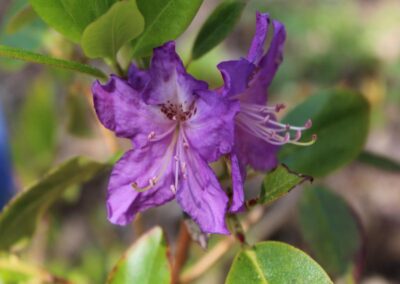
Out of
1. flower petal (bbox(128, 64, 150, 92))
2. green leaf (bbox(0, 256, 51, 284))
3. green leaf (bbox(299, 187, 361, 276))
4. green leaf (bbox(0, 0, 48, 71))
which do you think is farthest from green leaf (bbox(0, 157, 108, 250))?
green leaf (bbox(299, 187, 361, 276))

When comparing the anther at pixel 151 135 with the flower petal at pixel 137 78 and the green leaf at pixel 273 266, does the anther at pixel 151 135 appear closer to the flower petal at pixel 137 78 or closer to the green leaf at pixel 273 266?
the flower petal at pixel 137 78

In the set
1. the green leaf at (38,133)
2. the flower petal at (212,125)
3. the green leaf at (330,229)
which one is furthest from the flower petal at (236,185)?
the green leaf at (38,133)

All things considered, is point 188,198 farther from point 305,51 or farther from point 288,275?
point 305,51

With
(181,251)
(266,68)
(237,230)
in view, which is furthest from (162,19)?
(181,251)

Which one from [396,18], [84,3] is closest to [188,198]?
[84,3]

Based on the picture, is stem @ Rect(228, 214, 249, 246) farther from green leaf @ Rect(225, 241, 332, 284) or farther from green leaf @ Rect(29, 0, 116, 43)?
green leaf @ Rect(29, 0, 116, 43)

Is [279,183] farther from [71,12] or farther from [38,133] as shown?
[38,133]
